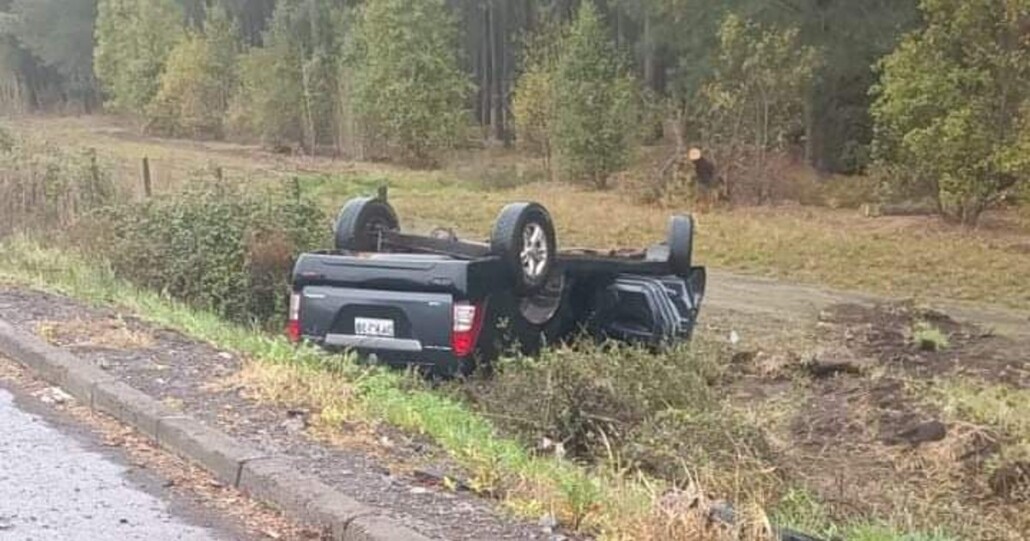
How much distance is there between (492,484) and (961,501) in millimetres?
3766

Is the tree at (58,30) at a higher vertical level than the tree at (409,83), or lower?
higher

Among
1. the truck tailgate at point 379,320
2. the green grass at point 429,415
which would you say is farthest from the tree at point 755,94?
the truck tailgate at point 379,320

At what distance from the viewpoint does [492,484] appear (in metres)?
5.57

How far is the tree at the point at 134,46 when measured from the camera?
188 ft

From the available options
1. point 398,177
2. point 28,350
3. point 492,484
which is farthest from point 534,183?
point 492,484

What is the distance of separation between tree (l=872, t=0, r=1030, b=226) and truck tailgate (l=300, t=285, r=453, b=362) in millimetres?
16921

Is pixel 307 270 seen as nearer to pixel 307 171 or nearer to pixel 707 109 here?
pixel 707 109

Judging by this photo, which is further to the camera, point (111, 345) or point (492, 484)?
point (111, 345)

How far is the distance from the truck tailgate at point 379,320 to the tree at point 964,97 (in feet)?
55.5

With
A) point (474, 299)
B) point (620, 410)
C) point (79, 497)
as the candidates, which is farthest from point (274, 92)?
point (79, 497)

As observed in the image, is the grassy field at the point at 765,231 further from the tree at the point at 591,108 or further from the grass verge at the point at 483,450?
the grass verge at the point at 483,450

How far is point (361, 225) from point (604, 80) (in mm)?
24838

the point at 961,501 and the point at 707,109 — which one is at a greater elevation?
the point at 707,109

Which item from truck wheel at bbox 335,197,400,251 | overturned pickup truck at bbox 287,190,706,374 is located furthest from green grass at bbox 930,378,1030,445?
truck wheel at bbox 335,197,400,251
